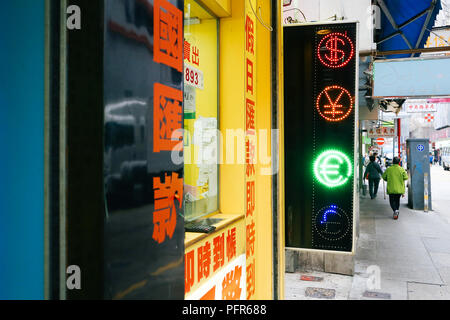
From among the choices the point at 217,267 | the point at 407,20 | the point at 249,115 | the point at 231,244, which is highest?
the point at 407,20

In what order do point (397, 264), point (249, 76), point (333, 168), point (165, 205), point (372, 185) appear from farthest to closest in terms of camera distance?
point (372, 185), point (397, 264), point (249, 76), point (333, 168), point (165, 205)

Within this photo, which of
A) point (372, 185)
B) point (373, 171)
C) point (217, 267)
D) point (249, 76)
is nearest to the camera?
point (217, 267)

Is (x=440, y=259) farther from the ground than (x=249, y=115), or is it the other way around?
(x=249, y=115)

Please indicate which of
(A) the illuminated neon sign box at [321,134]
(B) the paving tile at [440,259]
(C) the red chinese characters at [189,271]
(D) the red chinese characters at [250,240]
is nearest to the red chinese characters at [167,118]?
(C) the red chinese characters at [189,271]

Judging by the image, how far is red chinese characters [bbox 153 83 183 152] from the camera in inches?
70.0

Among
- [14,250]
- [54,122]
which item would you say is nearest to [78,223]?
[14,250]

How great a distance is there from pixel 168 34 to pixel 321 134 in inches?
87.1

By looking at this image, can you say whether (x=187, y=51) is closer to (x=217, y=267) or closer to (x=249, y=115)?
(x=249, y=115)

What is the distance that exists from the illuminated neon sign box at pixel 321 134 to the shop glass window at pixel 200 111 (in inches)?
28.6

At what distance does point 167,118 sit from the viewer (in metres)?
1.88

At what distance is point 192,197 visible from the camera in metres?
3.49

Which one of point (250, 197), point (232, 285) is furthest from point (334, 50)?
point (232, 285)

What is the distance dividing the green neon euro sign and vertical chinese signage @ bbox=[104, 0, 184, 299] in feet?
6.74

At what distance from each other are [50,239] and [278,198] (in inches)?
116
